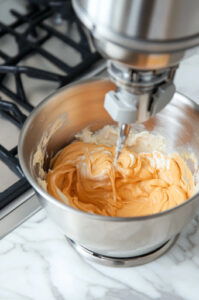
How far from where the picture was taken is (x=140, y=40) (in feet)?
1.39

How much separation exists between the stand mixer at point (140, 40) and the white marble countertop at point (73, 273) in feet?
0.97

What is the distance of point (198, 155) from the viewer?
79 centimetres

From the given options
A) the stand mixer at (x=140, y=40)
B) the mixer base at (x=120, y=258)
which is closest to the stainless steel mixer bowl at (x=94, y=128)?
the mixer base at (x=120, y=258)

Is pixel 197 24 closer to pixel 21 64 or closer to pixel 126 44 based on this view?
pixel 126 44

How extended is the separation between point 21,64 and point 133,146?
0.31 metres

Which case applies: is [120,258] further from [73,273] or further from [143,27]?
[143,27]

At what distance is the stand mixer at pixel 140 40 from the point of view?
1.34 ft

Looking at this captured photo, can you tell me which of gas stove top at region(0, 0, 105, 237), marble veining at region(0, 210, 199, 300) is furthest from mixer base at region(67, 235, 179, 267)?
gas stove top at region(0, 0, 105, 237)

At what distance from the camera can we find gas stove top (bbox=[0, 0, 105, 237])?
0.76m

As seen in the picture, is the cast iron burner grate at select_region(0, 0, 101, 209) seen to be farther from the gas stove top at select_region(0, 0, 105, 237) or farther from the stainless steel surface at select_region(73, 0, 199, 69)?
the stainless steel surface at select_region(73, 0, 199, 69)

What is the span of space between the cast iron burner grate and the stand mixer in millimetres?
340

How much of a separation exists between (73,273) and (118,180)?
0.60 feet

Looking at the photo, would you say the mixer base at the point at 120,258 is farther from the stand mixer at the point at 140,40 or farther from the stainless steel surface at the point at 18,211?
the stand mixer at the point at 140,40

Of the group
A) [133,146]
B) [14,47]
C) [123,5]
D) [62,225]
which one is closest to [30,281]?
[62,225]
